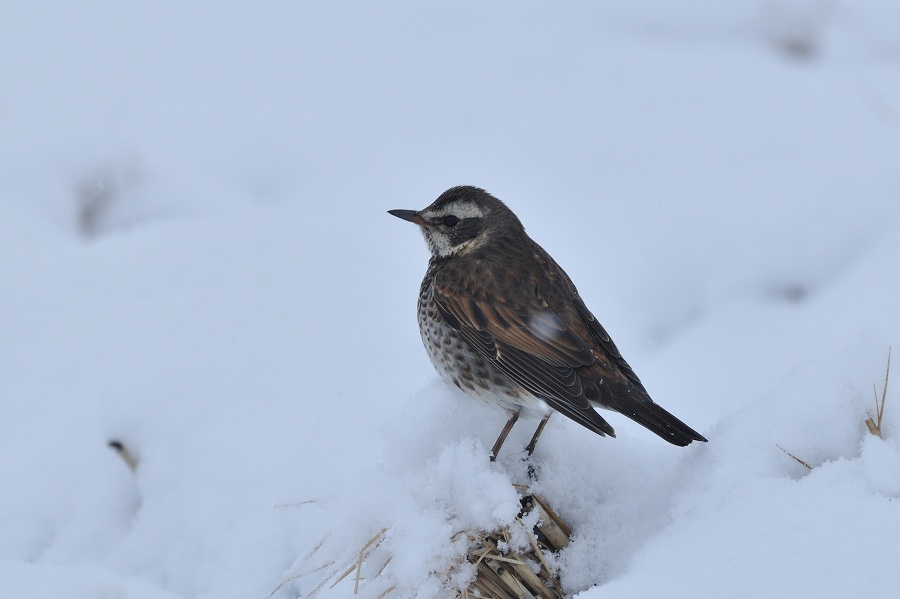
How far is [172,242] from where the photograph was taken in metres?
6.91

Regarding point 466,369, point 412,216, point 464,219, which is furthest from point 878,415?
point 412,216

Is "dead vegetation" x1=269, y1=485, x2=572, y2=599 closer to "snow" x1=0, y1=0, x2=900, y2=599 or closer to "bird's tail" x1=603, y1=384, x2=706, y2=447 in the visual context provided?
"snow" x1=0, y1=0, x2=900, y2=599

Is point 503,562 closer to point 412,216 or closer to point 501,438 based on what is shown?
point 501,438

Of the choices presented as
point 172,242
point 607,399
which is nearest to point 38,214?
point 172,242

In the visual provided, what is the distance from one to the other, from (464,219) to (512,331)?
0.91 meters

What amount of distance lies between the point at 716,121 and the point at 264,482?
4.78m

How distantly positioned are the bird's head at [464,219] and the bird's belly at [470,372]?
0.48m

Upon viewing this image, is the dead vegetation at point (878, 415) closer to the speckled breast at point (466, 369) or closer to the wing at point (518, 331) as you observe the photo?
the wing at point (518, 331)

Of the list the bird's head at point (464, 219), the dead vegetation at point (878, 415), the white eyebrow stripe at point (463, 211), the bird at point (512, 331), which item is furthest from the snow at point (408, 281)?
the white eyebrow stripe at point (463, 211)

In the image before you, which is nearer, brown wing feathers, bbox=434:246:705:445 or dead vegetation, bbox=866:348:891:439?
dead vegetation, bbox=866:348:891:439

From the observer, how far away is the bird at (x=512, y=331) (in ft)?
12.7

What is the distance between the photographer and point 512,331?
169 inches

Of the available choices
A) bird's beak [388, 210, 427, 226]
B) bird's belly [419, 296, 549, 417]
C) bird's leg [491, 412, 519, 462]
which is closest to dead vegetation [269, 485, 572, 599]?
bird's leg [491, 412, 519, 462]

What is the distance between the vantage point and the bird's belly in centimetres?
405
